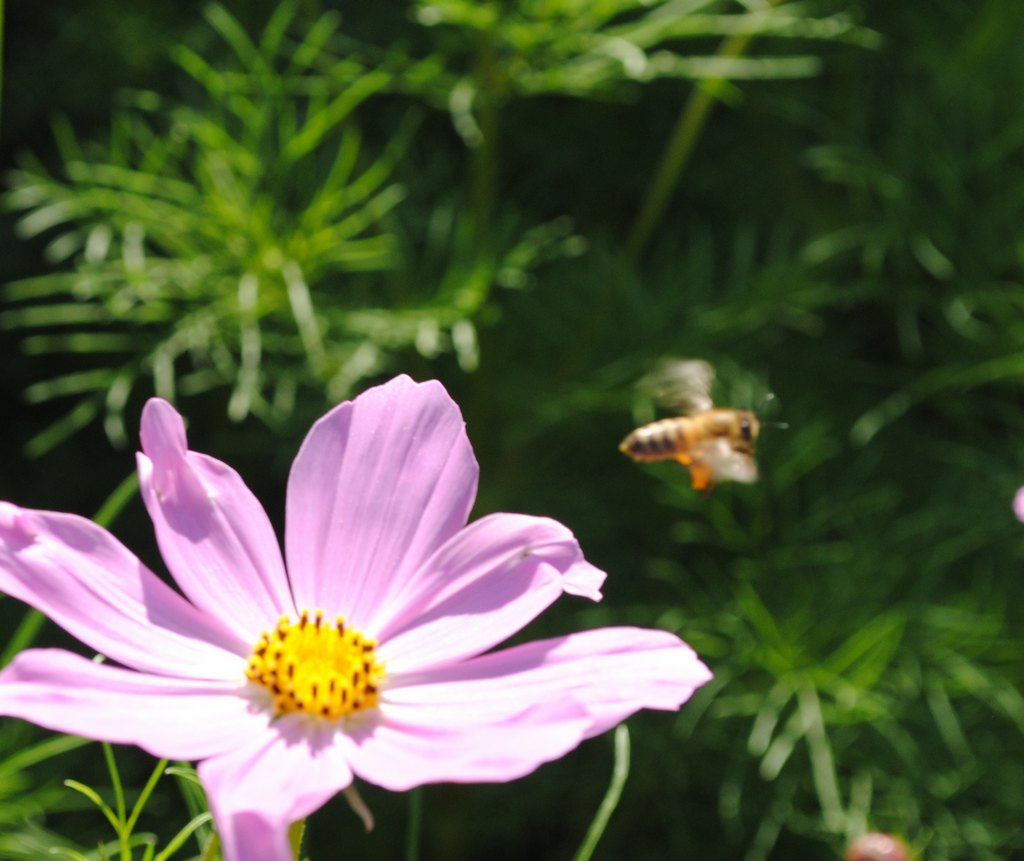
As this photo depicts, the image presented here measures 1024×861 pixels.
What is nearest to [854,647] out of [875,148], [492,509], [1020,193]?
[492,509]

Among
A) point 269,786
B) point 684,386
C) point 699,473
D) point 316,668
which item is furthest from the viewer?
point 684,386

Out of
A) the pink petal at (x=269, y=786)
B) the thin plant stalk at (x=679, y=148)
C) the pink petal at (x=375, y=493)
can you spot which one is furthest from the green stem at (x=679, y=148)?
the pink petal at (x=269, y=786)

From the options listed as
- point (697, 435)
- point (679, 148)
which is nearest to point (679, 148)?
point (679, 148)

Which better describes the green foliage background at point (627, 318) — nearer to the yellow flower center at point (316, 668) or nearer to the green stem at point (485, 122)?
the green stem at point (485, 122)

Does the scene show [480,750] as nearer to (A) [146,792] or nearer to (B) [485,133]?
(A) [146,792]

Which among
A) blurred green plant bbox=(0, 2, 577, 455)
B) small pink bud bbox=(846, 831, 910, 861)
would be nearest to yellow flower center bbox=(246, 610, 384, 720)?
small pink bud bbox=(846, 831, 910, 861)

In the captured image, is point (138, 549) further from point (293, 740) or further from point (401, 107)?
point (293, 740)

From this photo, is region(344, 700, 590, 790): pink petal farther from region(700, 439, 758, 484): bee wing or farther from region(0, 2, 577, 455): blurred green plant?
region(0, 2, 577, 455): blurred green plant
